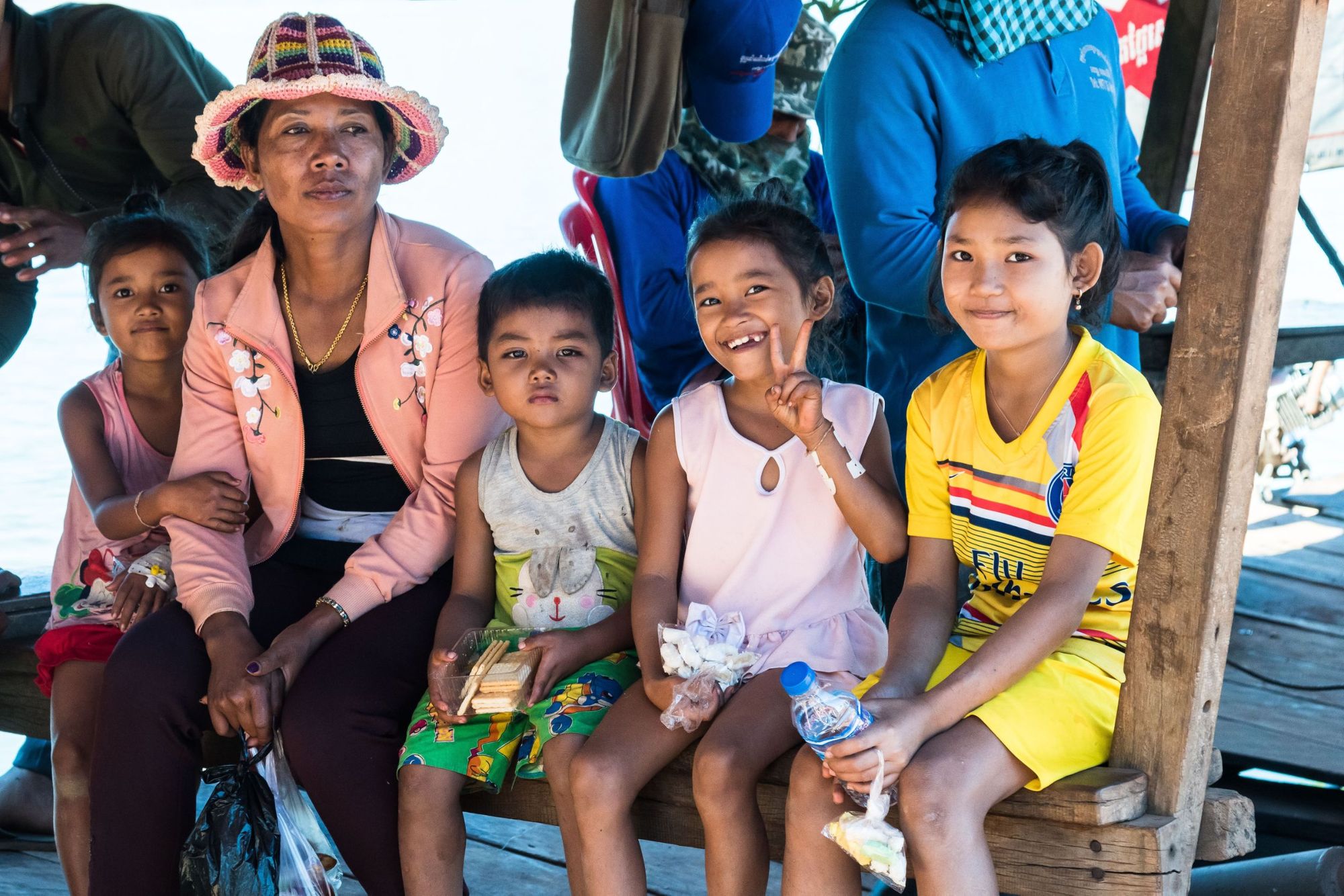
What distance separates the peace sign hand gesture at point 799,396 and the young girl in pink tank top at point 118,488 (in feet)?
4.00

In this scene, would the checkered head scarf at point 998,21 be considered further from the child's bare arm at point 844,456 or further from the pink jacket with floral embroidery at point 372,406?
the pink jacket with floral embroidery at point 372,406

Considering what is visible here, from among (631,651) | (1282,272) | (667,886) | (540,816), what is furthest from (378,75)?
(667,886)

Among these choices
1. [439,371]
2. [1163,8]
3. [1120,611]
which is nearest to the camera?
[1120,611]

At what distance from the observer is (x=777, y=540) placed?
2434mm

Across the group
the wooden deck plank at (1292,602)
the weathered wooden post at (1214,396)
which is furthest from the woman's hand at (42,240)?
the wooden deck plank at (1292,602)

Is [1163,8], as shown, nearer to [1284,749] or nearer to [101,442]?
[1284,749]

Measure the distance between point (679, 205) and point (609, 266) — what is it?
0.27 metres

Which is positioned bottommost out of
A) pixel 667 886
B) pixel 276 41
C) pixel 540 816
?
pixel 667 886

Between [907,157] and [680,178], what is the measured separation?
4.37ft

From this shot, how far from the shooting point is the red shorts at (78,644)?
9.16ft

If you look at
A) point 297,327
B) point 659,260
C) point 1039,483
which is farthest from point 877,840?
point 659,260

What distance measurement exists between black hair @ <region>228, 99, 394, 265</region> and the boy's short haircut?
1.48 ft

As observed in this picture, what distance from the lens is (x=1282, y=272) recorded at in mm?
1828

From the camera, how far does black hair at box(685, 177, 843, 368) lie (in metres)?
2.49
